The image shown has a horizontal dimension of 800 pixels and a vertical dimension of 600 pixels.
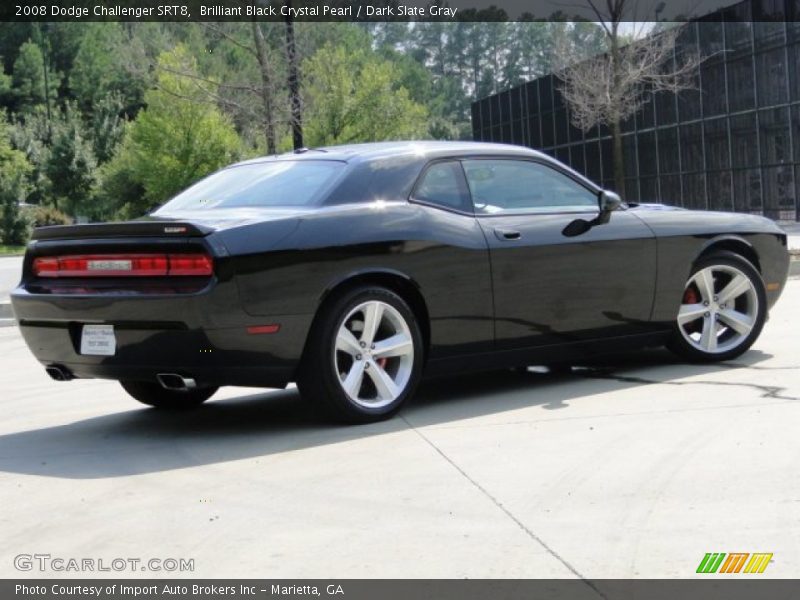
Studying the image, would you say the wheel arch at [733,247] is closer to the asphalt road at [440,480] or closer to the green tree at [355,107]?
the asphalt road at [440,480]

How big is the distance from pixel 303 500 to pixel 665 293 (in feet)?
12.2

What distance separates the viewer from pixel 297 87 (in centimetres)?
2648

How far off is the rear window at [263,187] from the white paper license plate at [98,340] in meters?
1.09

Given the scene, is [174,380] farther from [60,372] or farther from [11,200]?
[11,200]

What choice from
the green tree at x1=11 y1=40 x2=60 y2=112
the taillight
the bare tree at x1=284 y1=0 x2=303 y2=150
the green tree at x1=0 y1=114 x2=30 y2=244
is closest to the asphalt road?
the taillight

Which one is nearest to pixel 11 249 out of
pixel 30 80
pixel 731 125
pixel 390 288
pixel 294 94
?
pixel 731 125

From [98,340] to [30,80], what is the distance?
101717 mm

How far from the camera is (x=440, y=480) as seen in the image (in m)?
5.57

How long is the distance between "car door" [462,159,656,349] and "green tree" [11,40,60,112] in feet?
325

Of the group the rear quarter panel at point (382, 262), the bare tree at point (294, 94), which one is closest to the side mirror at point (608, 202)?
the rear quarter panel at point (382, 262)

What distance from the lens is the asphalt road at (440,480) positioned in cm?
444

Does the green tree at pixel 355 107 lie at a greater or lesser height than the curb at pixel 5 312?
greater
